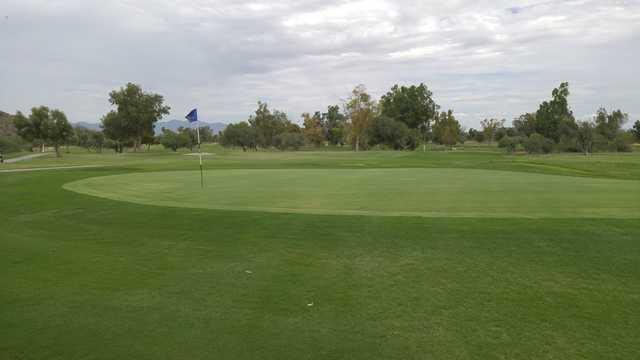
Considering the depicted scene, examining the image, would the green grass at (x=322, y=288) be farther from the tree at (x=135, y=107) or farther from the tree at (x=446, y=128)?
the tree at (x=446, y=128)

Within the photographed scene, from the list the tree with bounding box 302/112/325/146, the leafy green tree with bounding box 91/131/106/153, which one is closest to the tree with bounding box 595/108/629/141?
the tree with bounding box 302/112/325/146

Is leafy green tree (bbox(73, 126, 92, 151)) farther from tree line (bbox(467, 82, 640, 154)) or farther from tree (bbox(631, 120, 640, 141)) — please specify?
tree (bbox(631, 120, 640, 141))

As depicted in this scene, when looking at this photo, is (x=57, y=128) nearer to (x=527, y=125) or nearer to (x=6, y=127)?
(x=6, y=127)

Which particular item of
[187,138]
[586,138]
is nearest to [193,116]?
[586,138]

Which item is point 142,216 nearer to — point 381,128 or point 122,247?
point 122,247

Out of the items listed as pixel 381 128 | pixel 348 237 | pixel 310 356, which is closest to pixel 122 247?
pixel 348 237

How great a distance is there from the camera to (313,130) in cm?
13512

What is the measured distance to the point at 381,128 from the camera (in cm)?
11025

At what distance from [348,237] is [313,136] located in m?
124

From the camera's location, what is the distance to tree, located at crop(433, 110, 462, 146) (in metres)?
127

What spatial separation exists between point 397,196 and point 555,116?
295 feet

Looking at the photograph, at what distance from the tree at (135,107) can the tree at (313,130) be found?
51.8m

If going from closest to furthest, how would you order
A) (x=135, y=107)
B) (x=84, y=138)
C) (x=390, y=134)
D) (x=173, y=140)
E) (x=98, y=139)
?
(x=135, y=107) < (x=173, y=140) < (x=390, y=134) < (x=98, y=139) < (x=84, y=138)

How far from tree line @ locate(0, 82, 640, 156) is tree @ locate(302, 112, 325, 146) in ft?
0.87
